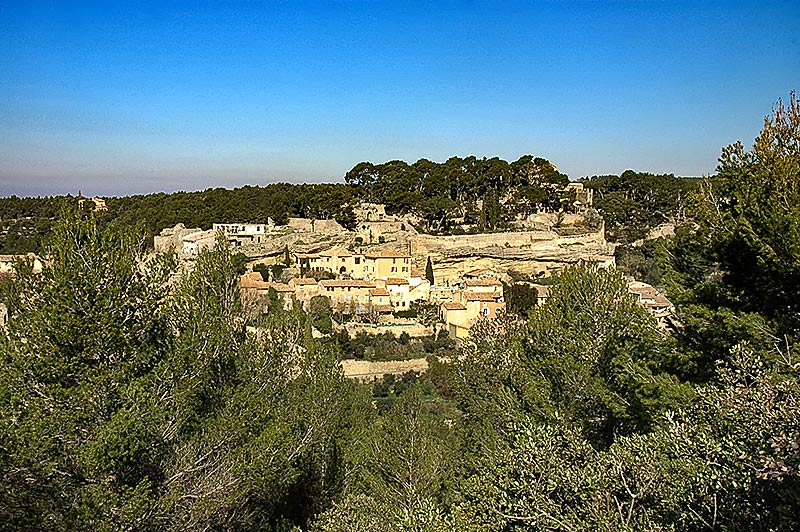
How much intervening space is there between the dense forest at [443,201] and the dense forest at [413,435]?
33490 mm

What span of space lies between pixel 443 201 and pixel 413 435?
114 feet

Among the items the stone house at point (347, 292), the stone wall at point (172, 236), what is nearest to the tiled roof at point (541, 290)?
the stone house at point (347, 292)

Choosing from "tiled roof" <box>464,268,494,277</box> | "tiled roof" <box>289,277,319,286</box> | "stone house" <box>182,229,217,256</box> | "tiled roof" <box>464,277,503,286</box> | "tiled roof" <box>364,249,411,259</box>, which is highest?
"stone house" <box>182,229,217,256</box>

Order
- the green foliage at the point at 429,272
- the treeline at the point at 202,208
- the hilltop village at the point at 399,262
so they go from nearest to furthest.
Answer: the hilltop village at the point at 399,262, the green foliage at the point at 429,272, the treeline at the point at 202,208

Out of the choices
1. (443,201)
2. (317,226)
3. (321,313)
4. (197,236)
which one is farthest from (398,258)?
(197,236)

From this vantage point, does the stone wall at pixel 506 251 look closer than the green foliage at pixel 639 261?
No

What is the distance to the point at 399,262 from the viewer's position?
116 ft

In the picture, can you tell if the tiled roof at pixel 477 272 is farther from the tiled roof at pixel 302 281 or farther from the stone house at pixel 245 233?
the stone house at pixel 245 233

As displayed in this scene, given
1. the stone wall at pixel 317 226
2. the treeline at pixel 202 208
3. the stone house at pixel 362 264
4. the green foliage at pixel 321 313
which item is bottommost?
the green foliage at pixel 321 313

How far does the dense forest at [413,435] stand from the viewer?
4602mm

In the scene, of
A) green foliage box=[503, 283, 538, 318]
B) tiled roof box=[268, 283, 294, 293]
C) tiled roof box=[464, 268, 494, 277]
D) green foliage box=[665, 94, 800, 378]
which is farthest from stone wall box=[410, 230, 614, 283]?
green foliage box=[665, 94, 800, 378]

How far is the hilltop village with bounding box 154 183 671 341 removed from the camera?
30.5 metres

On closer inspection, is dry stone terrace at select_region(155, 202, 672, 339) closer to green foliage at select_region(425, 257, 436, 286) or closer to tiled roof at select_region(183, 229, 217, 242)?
tiled roof at select_region(183, 229, 217, 242)

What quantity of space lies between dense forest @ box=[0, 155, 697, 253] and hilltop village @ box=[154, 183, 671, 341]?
5.52 ft
